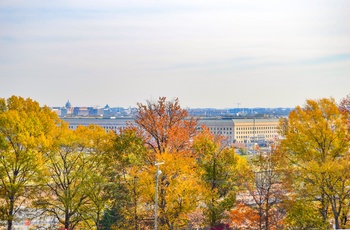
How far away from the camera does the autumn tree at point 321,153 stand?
20.6 m

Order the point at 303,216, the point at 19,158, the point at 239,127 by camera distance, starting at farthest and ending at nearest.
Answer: the point at 239,127 → the point at 19,158 → the point at 303,216

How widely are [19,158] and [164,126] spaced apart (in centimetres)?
608

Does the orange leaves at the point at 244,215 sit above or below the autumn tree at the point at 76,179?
below

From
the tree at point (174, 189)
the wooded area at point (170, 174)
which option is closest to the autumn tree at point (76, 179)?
the wooded area at point (170, 174)

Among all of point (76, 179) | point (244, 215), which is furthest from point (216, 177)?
point (76, 179)

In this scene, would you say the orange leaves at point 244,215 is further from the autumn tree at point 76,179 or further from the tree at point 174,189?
the autumn tree at point 76,179

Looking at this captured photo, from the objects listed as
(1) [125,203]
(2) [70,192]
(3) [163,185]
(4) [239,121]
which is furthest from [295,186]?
(4) [239,121]

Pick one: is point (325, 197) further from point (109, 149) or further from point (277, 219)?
point (109, 149)

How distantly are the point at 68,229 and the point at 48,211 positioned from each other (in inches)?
51.3

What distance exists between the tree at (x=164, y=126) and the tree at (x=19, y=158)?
4.09 meters

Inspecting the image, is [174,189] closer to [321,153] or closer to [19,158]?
[321,153]

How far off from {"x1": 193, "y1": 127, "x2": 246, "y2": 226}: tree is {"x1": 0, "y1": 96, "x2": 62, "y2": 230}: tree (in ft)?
21.2

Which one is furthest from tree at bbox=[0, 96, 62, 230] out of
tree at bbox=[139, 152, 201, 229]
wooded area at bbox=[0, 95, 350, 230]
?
tree at bbox=[139, 152, 201, 229]

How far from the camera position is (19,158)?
74.0 ft
